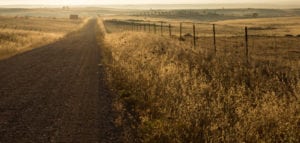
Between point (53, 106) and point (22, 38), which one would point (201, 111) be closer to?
point (53, 106)

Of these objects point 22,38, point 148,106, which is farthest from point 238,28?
point 148,106

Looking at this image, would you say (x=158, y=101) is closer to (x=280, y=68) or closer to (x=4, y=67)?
(x=280, y=68)

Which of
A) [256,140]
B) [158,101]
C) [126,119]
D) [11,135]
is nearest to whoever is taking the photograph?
[256,140]

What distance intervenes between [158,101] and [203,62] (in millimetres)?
5998

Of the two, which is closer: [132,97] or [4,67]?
[132,97]

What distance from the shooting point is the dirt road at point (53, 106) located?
7.52m

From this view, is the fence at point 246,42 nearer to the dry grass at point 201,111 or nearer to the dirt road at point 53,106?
the dry grass at point 201,111

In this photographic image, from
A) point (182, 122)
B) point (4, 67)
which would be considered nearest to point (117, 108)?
point (182, 122)

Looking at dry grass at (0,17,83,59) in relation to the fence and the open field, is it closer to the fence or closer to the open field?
the open field

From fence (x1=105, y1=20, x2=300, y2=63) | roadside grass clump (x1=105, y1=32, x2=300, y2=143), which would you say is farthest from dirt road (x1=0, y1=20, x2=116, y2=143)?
fence (x1=105, y1=20, x2=300, y2=63)

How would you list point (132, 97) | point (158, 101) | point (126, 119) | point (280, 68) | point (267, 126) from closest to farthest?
1. point (267, 126)
2. point (126, 119)
3. point (158, 101)
4. point (132, 97)
5. point (280, 68)

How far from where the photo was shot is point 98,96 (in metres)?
11.0

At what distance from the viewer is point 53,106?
986 centimetres

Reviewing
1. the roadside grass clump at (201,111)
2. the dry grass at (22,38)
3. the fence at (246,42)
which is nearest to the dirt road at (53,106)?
the roadside grass clump at (201,111)
